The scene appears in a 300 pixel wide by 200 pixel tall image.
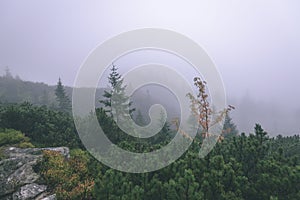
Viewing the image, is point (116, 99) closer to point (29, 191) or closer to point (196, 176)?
point (29, 191)

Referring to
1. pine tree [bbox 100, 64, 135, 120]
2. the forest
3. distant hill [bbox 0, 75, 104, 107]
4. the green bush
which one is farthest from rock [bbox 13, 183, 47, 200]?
distant hill [bbox 0, 75, 104, 107]

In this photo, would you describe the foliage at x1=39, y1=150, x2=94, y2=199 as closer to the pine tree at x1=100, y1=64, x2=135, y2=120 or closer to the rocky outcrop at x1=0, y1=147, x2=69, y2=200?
the rocky outcrop at x1=0, y1=147, x2=69, y2=200

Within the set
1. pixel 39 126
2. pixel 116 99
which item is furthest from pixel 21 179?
pixel 116 99

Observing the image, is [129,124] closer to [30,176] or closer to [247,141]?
[30,176]

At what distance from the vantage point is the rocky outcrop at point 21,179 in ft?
27.1

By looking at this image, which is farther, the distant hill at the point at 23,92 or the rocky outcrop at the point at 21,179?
the distant hill at the point at 23,92

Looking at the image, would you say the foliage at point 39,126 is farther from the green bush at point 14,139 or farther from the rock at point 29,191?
the rock at point 29,191

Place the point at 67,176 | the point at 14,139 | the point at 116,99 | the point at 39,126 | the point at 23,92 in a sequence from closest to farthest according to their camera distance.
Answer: the point at 67,176 < the point at 14,139 < the point at 39,126 < the point at 116,99 < the point at 23,92

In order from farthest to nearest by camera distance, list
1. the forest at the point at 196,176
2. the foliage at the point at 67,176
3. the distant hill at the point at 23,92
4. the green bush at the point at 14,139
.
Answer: the distant hill at the point at 23,92 → the green bush at the point at 14,139 → the foliage at the point at 67,176 → the forest at the point at 196,176

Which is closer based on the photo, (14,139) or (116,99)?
→ (14,139)

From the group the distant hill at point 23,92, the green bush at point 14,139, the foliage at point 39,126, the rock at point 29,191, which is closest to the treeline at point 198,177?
the rock at point 29,191

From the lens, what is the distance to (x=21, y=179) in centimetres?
890

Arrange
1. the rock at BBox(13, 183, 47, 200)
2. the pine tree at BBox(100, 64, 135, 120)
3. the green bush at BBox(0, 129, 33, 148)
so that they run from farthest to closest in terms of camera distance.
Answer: the pine tree at BBox(100, 64, 135, 120), the green bush at BBox(0, 129, 33, 148), the rock at BBox(13, 183, 47, 200)

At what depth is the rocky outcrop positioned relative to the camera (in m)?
8.27
